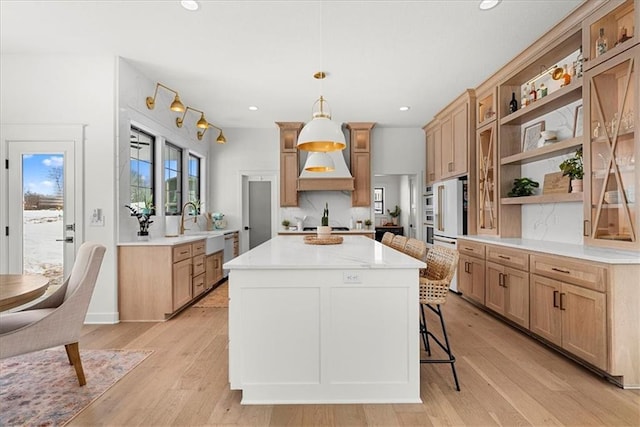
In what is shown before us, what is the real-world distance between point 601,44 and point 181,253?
4.39 meters

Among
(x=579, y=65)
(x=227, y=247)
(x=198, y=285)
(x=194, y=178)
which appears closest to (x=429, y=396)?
(x=579, y=65)

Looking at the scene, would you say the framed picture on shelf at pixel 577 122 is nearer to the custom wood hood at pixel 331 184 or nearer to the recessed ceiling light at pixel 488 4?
the recessed ceiling light at pixel 488 4

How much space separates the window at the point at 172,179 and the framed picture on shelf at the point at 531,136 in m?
4.69

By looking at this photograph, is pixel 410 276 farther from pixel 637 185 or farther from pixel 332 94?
pixel 332 94

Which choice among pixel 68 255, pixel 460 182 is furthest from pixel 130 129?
pixel 460 182

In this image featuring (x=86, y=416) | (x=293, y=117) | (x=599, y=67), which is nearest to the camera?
(x=86, y=416)

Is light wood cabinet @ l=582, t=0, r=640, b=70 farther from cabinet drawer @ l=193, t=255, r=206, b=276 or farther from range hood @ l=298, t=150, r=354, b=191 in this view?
cabinet drawer @ l=193, t=255, r=206, b=276

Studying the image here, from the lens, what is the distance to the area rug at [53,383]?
1955 mm

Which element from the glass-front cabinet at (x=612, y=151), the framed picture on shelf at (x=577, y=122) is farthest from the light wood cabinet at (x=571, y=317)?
the framed picture on shelf at (x=577, y=122)

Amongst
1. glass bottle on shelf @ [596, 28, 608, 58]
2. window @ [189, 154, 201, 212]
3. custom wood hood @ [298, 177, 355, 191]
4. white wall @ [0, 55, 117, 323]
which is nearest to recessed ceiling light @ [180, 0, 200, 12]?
white wall @ [0, 55, 117, 323]

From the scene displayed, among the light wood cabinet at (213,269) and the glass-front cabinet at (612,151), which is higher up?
the glass-front cabinet at (612,151)

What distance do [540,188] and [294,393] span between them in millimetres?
3367

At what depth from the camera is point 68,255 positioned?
3.60 metres

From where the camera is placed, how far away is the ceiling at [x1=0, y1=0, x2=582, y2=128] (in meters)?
2.77
